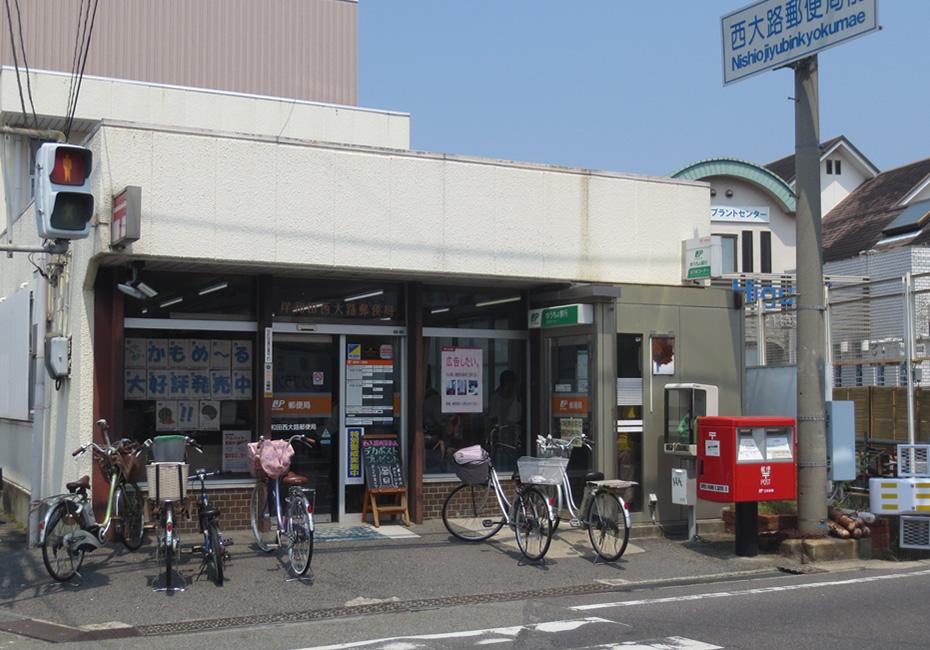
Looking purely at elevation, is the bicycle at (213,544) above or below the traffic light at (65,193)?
below

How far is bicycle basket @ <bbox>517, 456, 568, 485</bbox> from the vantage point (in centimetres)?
1168

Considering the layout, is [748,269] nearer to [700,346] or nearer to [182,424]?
[700,346]

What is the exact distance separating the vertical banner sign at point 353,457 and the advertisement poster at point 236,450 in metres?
1.22

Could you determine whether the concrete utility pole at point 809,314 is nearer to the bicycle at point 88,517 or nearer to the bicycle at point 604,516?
the bicycle at point 604,516

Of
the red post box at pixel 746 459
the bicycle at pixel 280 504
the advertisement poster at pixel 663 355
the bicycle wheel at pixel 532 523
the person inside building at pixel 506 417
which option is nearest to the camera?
the bicycle at pixel 280 504

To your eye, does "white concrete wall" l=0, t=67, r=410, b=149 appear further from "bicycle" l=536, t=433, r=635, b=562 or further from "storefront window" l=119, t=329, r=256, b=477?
"bicycle" l=536, t=433, r=635, b=562

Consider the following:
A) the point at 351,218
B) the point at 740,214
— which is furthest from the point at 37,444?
the point at 740,214

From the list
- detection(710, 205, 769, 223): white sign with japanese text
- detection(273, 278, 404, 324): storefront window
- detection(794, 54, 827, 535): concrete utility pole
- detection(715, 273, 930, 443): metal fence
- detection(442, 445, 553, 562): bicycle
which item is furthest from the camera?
detection(710, 205, 769, 223): white sign with japanese text

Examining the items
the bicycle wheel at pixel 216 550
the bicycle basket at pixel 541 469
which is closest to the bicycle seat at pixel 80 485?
the bicycle wheel at pixel 216 550

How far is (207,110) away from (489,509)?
A: 11341 mm

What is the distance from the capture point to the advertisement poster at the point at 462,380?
13.7 metres

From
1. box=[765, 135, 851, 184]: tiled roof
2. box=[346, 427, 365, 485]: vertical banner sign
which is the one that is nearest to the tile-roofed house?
box=[765, 135, 851, 184]: tiled roof

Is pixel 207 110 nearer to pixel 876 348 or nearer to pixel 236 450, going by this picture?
pixel 236 450

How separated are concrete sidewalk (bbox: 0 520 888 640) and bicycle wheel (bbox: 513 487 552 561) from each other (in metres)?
0.19
